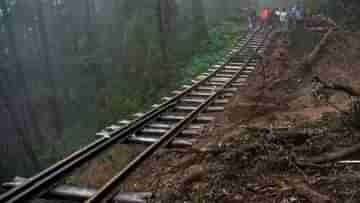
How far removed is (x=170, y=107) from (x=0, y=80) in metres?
24.3

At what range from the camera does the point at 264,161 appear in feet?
16.8

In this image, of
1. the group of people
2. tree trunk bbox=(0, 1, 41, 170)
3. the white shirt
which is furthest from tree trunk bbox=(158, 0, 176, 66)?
tree trunk bbox=(0, 1, 41, 170)

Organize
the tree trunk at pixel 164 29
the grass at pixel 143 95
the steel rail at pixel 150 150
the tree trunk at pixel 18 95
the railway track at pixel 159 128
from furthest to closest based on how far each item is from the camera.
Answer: the tree trunk at pixel 18 95 → the tree trunk at pixel 164 29 → the grass at pixel 143 95 → the railway track at pixel 159 128 → the steel rail at pixel 150 150

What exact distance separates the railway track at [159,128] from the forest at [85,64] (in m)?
4.72

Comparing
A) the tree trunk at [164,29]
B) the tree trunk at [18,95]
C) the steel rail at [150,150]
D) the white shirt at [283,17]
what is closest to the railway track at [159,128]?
the steel rail at [150,150]

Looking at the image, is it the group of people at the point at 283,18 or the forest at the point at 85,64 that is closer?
the group of people at the point at 283,18

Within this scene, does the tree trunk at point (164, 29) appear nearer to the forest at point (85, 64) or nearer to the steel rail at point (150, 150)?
the forest at point (85, 64)

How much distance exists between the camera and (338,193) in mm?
4184

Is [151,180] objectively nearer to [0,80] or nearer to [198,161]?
[198,161]

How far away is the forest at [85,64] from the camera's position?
67.9 ft

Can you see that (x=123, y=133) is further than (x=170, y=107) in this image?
No

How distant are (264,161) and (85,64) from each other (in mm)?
28943

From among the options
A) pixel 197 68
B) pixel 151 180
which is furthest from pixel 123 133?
pixel 197 68

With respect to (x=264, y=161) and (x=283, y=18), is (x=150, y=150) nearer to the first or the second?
(x=264, y=161)
